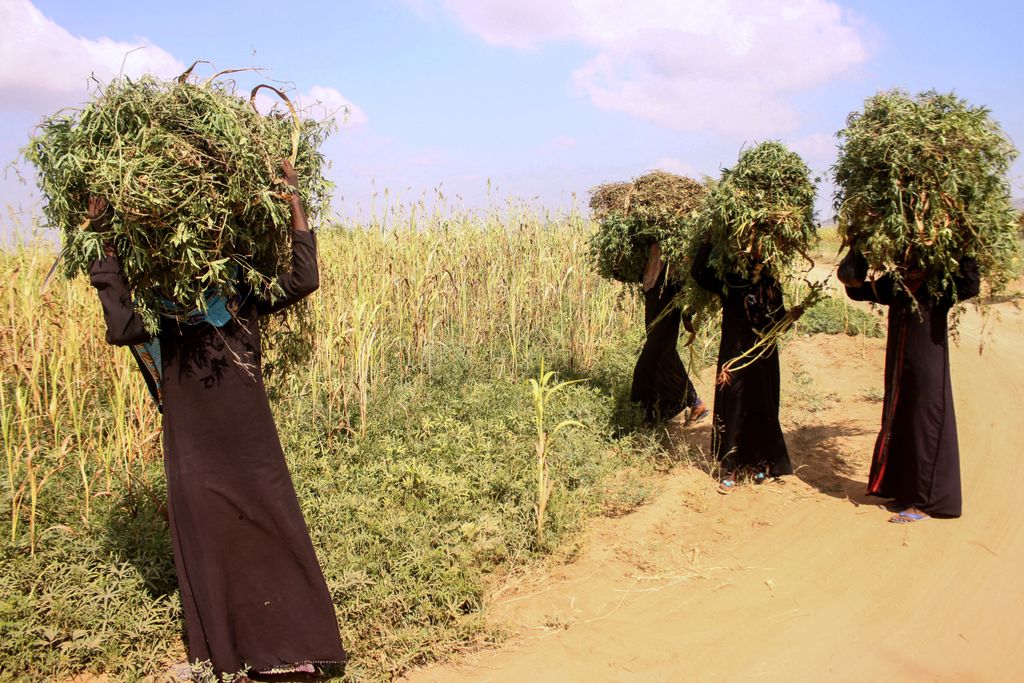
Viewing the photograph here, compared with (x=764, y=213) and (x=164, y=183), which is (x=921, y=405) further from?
(x=164, y=183)

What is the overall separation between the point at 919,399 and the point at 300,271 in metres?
3.34

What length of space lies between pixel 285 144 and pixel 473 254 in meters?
4.32

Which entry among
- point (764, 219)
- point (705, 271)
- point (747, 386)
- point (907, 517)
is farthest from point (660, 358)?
point (907, 517)

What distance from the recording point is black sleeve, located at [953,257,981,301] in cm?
402

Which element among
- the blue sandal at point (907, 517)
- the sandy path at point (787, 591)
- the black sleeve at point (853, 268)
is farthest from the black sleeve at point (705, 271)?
the blue sandal at point (907, 517)

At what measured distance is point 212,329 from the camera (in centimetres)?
286

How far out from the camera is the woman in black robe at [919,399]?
165 inches

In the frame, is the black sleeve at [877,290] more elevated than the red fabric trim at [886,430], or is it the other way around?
the black sleeve at [877,290]

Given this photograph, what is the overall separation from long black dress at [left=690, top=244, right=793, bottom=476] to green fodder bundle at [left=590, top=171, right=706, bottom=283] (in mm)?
839

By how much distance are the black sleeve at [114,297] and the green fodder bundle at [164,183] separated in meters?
0.05

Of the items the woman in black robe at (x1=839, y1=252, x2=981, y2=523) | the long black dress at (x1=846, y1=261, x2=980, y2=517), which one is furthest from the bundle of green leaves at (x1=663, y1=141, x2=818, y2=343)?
the long black dress at (x1=846, y1=261, x2=980, y2=517)

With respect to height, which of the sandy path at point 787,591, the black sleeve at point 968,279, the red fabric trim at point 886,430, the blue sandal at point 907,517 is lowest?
the sandy path at point 787,591

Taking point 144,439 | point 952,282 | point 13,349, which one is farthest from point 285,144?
point 952,282

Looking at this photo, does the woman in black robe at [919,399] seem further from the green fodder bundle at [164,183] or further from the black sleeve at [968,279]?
the green fodder bundle at [164,183]
